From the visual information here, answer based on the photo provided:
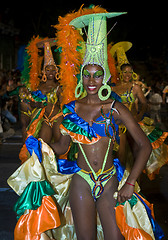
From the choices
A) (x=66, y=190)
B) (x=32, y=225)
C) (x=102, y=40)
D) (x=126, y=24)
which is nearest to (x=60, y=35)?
(x=102, y=40)

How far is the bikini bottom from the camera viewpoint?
9.22 ft

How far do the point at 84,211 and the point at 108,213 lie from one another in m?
0.18

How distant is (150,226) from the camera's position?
2.84m

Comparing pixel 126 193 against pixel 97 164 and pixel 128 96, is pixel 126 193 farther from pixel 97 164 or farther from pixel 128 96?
pixel 128 96

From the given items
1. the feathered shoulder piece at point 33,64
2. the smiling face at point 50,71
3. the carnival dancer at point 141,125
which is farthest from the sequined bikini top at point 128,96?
the feathered shoulder piece at point 33,64

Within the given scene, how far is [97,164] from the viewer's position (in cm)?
286

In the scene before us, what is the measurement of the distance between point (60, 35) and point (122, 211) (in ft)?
7.33

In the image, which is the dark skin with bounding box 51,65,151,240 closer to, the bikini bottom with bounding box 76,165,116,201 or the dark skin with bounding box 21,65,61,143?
the bikini bottom with bounding box 76,165,116,201

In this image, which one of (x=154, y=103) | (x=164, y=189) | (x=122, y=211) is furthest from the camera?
(x=154, y=103)

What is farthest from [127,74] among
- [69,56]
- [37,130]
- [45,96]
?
[69,56]

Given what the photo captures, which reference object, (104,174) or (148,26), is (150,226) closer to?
(104,174)

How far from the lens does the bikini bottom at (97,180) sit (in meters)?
2.81

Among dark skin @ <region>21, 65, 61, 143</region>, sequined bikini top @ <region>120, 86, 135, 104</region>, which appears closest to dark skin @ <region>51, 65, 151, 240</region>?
dark skin @ <region>21, 65, 61, 143</region>

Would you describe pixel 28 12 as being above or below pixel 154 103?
above
